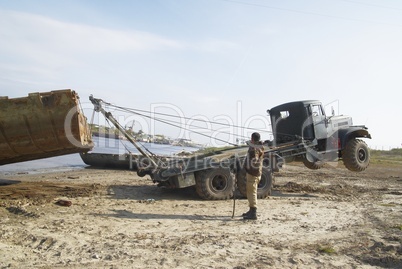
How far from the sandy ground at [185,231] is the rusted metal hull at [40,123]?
4.01 ft

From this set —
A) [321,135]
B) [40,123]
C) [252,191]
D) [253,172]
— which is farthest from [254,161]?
[40,123]

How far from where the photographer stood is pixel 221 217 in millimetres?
7723

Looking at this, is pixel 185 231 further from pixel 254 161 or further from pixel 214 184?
pixel 214 184

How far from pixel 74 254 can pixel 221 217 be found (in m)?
3.48

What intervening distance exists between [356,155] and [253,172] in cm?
594

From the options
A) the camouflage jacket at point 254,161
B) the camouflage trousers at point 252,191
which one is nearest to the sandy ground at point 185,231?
the camouflage trousers at point 252,191

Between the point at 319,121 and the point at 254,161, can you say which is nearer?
the point at 254,161

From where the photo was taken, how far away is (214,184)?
1007cm

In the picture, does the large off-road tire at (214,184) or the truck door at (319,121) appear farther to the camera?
the truck door at (319,121)

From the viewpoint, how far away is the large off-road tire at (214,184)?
973 centimetres

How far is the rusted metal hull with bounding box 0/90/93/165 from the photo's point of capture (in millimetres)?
8352

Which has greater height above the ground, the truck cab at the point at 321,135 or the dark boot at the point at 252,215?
the truck cab at the point at 321,135

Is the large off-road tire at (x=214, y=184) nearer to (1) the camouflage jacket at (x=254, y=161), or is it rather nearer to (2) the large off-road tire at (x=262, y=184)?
(2) the large off-road tire at (x=262, y=184)

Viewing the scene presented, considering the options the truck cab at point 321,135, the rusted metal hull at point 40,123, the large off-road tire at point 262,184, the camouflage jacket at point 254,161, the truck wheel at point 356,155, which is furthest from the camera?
the truck wheel at point 356,155
